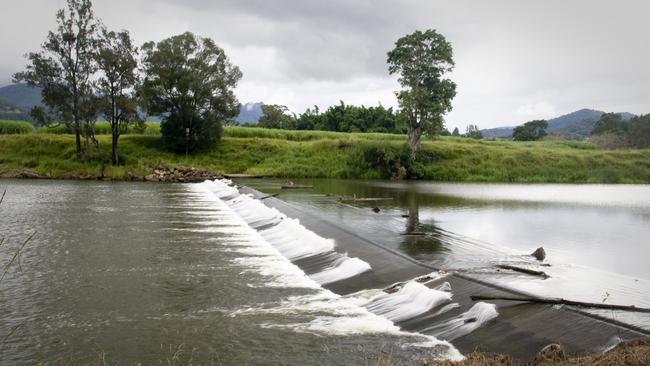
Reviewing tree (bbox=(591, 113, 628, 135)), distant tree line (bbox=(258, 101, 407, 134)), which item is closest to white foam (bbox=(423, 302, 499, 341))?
distant tree line (bbox=(258, 101, 407, 134))

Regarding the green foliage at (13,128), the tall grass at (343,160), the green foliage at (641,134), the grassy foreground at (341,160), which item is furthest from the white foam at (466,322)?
the green foliage at (641,134)

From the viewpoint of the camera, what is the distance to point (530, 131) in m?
103

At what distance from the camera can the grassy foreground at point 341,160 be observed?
4506 centimetres

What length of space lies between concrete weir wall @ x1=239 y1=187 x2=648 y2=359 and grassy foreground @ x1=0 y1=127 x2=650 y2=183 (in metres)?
34.7

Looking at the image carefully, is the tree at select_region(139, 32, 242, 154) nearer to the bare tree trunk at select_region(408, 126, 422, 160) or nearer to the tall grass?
the tall grass

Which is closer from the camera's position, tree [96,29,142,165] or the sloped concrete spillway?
the sloped concrete spillway

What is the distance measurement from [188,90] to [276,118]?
4144cm

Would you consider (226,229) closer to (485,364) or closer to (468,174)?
(485,364)

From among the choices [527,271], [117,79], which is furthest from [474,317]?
[117,79]

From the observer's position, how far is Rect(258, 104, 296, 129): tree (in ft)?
288

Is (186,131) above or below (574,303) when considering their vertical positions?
above

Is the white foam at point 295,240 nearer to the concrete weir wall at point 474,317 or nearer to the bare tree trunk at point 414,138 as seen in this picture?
the concrete weir wall at point 474,317

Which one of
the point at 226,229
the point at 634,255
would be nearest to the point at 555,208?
the point at 634,255

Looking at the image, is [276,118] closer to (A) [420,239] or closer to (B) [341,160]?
(B) [341,160]
